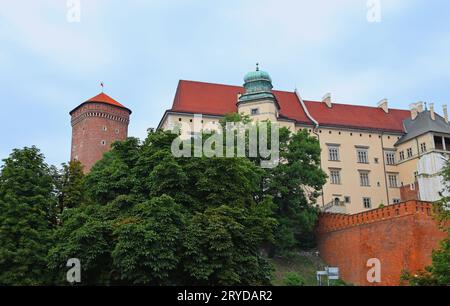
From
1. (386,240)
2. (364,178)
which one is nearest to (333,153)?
(364,178)

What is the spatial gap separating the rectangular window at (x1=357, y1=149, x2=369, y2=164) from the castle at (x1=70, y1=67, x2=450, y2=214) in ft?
0.28

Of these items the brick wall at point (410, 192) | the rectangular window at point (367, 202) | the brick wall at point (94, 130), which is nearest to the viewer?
the brick wall at point (410, 192)

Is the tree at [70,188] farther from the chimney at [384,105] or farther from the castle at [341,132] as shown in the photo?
the chimney at [384,105]

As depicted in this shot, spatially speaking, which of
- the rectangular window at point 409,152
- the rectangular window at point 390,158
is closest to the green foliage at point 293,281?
the rectangular window at point 409,152

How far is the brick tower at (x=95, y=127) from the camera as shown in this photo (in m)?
50.7

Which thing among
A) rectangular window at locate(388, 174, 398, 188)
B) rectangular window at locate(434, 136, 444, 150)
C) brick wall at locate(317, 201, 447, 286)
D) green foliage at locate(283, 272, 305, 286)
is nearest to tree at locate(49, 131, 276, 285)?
green foliage at locate(283, 272, 305, 286)

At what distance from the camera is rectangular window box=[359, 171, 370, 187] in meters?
48.4

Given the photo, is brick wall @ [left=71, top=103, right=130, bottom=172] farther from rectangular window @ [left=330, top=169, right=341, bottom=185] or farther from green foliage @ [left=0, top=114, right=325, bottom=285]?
green foliage @ [left=0, top=114, right=325, bottom=285]

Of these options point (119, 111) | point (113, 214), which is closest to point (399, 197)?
point (119, 111)

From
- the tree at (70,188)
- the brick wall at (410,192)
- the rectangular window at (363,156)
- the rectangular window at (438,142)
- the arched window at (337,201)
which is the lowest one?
the tree at (70,188)

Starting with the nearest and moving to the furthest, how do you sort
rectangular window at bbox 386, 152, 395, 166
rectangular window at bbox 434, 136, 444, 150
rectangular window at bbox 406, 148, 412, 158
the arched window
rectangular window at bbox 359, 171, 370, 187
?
1. the arched window
2. rectangular window at bbox 434, 136, 444, 150
3. rectangular window at bbox 359, 171, 370, 187
4. rectangular window at bbox 406, 148, 412, 158
5. rectangular window at bbox 386, 152, 395, 166

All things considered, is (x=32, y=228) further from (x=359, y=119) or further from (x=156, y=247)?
Answer: (x=359, y=119)
